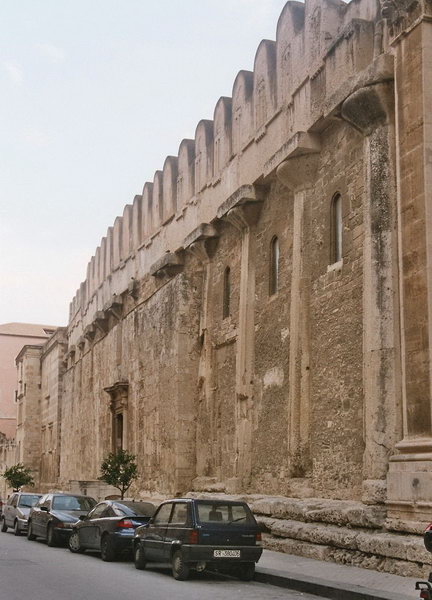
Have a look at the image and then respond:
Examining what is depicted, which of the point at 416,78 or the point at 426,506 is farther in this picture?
the point at 416,78

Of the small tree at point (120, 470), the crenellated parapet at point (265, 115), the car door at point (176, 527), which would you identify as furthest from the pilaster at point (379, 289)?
the small tree at point (120, 470)

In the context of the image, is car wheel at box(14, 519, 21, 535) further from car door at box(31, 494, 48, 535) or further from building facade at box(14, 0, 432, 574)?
building facade at box(14, 0, 432, 574)

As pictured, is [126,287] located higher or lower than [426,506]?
higher

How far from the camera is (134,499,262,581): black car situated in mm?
12766

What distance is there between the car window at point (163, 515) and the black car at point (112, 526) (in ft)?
6.48

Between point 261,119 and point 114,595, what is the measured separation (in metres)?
11.6

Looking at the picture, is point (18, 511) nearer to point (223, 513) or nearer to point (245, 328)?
point (245, 328)

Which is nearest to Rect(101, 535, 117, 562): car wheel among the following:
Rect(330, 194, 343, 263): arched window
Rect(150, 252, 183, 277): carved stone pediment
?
Rect(330, 194, 343, 263): arched window

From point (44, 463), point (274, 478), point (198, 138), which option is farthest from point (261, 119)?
point (44, 463)

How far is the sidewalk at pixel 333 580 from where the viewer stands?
10312 mm

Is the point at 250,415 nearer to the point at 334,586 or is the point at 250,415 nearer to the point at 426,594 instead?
the point at 334,586

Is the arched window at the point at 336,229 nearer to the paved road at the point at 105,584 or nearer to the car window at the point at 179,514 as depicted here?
the car window at the point at 179,514

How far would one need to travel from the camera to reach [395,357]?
13.3 meters

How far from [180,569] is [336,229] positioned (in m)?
6.54
